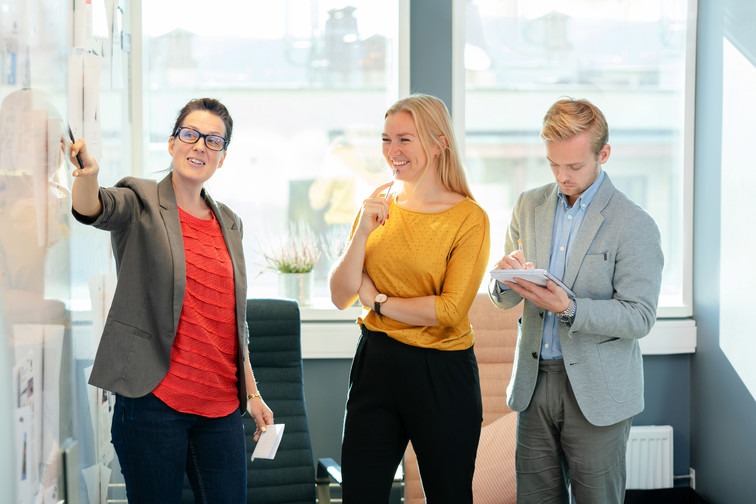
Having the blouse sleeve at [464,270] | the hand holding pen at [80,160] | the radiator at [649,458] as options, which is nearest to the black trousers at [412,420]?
the blouse sleeve at [464,270]

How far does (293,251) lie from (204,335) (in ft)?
5.08

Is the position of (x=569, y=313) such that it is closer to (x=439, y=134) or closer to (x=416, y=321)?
(x=416, y=321)

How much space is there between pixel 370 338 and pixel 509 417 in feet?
3.44

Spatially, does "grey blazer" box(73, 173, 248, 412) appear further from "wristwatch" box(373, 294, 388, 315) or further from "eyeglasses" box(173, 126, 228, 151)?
"wristwatch" box(373, 294, 388, 315)

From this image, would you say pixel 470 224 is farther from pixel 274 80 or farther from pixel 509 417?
pixel 274 80

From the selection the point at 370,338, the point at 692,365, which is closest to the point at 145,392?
the point at 370,338

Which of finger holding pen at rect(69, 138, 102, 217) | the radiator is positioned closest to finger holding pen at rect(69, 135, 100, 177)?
finger holding pen at rect(69, 138, 102, 217)

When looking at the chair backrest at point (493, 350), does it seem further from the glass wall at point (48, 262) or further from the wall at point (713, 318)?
the glass wall at point (48, 262)

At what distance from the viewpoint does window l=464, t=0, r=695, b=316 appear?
3.31m

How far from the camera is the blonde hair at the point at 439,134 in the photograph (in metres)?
1.97

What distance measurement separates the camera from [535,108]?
11.0 feet

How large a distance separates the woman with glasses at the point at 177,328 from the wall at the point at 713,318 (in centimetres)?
207

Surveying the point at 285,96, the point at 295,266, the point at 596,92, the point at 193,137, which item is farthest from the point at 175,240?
the point at 596,92

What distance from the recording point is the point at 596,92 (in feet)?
11.1
